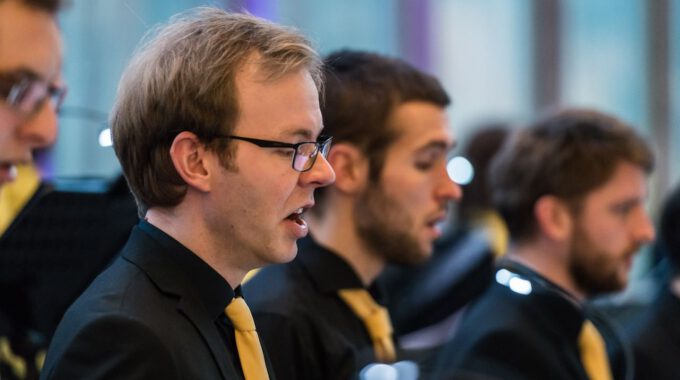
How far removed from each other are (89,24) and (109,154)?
734mm

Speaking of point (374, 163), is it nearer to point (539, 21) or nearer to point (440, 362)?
point (440, 362)

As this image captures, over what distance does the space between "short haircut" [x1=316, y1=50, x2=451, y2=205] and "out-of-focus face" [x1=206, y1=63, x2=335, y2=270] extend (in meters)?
0.80

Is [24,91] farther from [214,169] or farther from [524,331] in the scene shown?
[524,331]

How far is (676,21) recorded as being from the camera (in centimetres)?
784

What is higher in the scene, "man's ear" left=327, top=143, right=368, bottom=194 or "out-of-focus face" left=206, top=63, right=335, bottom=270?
"out-of-focus face" left=206, top=63, right=335, bottom=270

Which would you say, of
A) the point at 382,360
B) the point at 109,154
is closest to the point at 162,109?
the point at 382,360

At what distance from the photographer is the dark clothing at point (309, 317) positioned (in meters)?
2.49

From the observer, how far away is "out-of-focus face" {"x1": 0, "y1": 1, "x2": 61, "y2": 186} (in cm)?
197

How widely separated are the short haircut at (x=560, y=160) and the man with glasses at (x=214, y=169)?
150cm

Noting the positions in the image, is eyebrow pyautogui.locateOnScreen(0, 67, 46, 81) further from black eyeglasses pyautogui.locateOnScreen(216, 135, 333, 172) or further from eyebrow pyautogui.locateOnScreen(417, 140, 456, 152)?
eyebrow pyautogui.locateOnScreen(417, 140, 456, 152)

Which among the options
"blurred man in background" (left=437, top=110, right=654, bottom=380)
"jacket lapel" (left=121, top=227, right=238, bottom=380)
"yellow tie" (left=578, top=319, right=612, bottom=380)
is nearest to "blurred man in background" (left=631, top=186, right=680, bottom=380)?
"blurred man in background" (left=437, top=110, right=654, bottom=380)

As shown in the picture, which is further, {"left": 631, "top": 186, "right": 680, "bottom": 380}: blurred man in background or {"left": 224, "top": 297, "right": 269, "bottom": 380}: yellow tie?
{"left": 631, "top": 186, "right": 680, "bottom": 380}: blurred man in background

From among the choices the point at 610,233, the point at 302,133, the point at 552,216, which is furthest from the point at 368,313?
the point at 610,233

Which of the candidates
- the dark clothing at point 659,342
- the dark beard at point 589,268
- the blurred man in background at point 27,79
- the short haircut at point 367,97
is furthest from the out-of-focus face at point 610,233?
the blurred man in background at point 27,79
